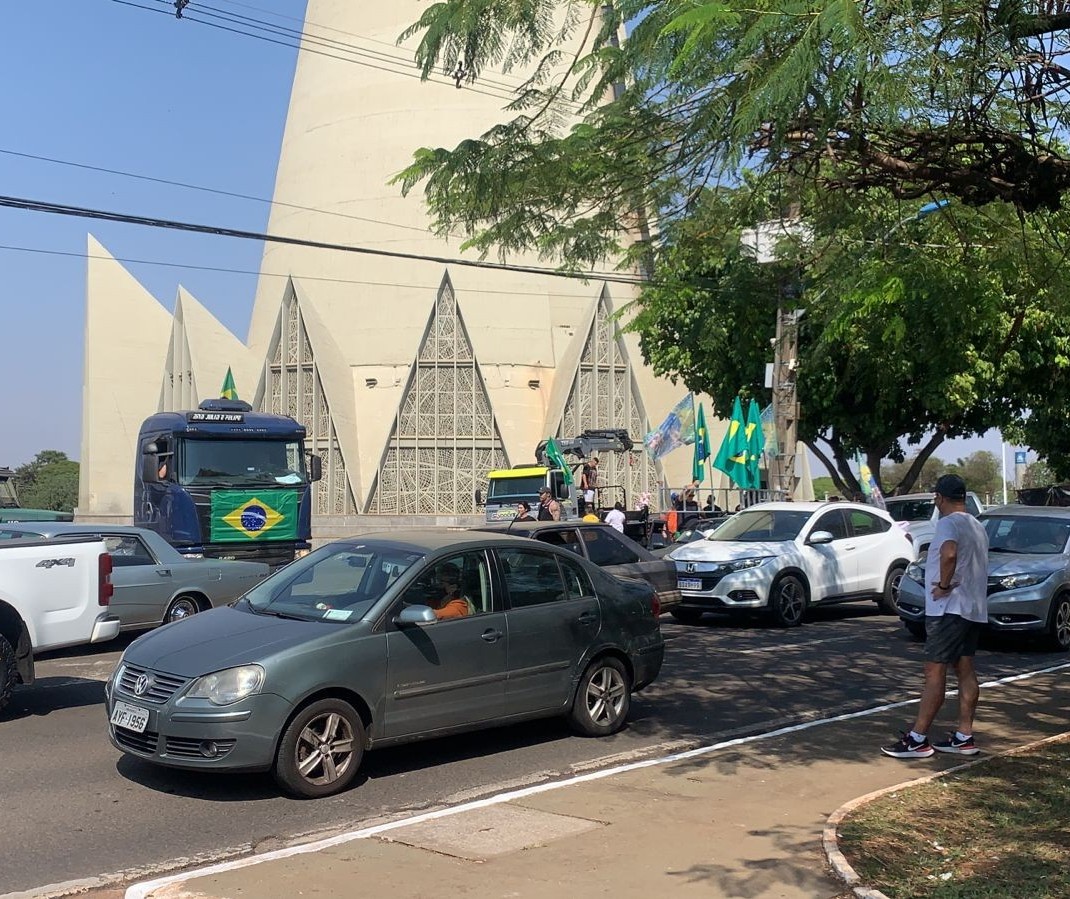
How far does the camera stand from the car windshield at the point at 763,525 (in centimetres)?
1623

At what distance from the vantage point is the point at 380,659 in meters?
7.28

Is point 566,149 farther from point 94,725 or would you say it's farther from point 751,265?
point 94,725

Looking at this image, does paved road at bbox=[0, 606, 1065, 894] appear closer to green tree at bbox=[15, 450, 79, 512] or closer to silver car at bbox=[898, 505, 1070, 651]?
silver car at bbox=[898, 505, 1070, 651]

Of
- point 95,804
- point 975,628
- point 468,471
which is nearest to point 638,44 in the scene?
point 975,628

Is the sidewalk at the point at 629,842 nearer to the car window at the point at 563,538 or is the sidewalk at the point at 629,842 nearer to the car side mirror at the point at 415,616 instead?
the car side mirror at the point at 415,616

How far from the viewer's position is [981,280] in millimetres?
10508

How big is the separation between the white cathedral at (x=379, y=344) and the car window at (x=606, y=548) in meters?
26.2

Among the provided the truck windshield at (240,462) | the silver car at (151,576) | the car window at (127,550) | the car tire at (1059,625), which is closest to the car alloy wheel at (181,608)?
the silver car at (151,576)

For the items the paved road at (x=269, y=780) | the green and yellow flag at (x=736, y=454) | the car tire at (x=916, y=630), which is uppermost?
the green and yellow flag at (x=736, y=454)

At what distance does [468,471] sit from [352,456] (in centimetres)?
445

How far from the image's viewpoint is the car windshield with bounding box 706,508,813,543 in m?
16.2

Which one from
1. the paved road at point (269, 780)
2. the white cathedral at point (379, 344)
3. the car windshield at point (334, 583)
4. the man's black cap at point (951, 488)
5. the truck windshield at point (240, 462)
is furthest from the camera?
A: the white cathedral at point (379, 344)

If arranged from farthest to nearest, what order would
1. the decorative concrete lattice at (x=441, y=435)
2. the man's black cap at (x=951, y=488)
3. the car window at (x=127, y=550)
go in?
the decorative concrete lattice at (x=441, y=435) → the car window at (x=127, y=550) → the man's black cap at (x=951, y=488)

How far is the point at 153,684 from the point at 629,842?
9.90ft
